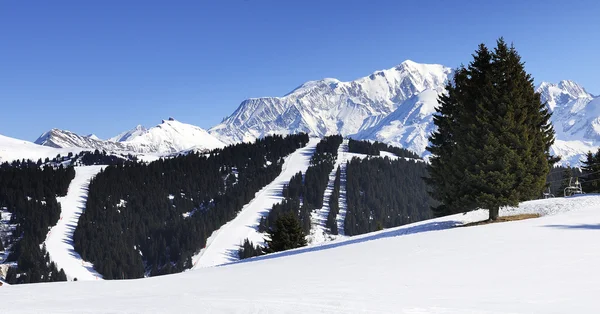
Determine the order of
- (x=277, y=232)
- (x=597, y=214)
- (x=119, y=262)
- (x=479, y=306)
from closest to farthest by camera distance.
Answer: (x=479, y=306), (x=597, y=214), (x=277, y=232), (x=119, y=262)

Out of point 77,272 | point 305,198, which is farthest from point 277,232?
point 305,198

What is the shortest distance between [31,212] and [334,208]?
90.9 metres

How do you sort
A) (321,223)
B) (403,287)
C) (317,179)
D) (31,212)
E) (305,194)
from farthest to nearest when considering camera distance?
(317,179)
(305,194)
(321,223)
(31,212)
(403,287)

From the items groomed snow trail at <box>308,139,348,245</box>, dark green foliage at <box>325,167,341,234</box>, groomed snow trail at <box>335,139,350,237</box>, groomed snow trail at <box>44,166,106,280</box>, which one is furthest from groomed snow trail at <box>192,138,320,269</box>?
groomed snow trail at <box>44,166,106,280</box>

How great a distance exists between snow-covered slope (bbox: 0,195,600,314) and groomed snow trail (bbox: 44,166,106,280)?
302 ft

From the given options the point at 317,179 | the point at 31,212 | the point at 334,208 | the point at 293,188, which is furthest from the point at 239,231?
A: the point at 31,212

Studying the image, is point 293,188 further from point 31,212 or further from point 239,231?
point 31,212

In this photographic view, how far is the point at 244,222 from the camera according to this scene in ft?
410

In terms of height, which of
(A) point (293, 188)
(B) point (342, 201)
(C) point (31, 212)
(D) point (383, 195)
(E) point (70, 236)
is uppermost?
(A) point (293, 188)

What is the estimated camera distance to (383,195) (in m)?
167

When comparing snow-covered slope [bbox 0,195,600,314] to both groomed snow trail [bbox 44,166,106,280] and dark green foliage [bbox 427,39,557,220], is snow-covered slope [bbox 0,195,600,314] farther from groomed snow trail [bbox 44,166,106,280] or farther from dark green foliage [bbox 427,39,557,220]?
groomed snow trail [bbox 44,166,106,280]

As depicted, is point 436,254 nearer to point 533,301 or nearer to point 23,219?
point 533,301

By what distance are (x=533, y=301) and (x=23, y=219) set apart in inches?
5492

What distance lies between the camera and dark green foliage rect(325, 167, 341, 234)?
132 metres
